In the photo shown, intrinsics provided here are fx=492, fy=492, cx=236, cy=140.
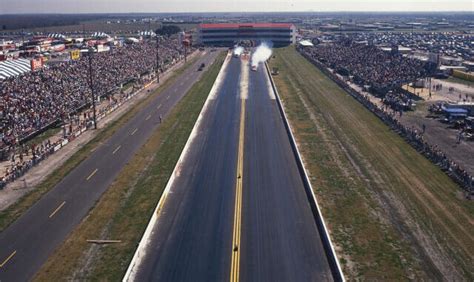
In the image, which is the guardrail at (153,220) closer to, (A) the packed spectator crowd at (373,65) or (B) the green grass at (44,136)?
(B) the green grass at (44,136)

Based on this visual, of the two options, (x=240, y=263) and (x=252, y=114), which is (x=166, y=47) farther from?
(x=240, y=263)

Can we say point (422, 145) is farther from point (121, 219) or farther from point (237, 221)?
point (121, 219)

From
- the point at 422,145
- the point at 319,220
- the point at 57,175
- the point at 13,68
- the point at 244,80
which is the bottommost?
the point at 319,220

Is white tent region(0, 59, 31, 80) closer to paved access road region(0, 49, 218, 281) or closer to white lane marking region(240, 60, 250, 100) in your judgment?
paved access road region(0, 49, 218, 281)

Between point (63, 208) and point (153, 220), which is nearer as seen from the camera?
point (153, 220)

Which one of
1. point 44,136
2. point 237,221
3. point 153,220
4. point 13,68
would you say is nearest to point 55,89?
point 13,68

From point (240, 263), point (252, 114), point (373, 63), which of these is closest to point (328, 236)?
point (240, 263)
